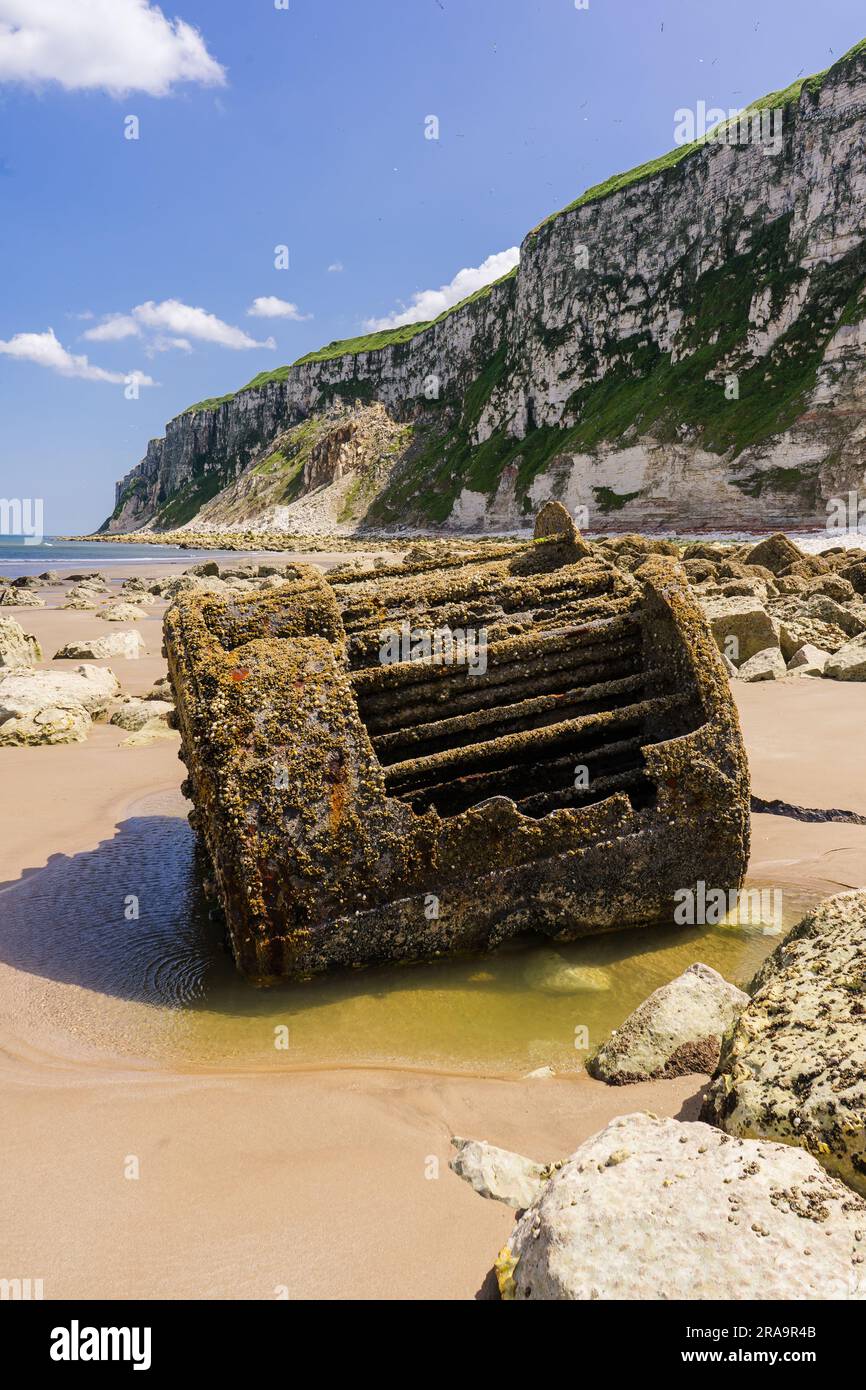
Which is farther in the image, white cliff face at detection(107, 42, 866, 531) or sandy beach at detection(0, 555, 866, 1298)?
white cliff face at detection(107, 42, 866, 531)

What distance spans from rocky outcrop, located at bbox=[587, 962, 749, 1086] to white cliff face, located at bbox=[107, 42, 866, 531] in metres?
51.5

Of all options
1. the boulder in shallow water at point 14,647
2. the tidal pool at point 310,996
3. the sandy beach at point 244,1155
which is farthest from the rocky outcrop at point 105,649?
the sandy beach at point 244,1155

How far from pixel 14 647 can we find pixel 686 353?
67438 millimetres

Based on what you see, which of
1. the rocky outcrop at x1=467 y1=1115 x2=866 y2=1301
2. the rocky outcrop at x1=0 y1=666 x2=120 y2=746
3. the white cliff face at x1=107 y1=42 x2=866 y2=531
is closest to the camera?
the rocky outcrop at x1=467 y1=1115 x2=866 y2=1301

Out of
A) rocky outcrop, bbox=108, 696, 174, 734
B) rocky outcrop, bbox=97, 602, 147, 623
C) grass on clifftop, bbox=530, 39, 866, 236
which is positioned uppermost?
grass on clifftop, bbox=530, 39, 866, 236

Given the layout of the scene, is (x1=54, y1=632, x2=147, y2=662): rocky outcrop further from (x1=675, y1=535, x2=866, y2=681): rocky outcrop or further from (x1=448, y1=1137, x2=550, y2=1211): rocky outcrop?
(x1=448, y1=1137, x2=550, y2=1211): rocky outcrop

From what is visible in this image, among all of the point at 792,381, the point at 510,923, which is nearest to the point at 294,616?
the point at 510,923

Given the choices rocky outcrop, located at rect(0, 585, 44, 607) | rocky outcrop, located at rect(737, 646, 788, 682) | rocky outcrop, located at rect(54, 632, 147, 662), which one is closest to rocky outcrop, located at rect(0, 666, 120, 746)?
rocky outcrop, located at rect(54, 632, 147, 662)

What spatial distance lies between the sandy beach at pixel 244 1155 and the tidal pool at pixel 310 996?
31mm

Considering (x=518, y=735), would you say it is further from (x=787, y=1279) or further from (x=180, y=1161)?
(x=787, y=1279)

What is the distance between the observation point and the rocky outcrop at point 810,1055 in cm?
243

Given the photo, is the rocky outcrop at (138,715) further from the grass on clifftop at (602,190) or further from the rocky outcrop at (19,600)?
the grass on clifftop at (602,190)

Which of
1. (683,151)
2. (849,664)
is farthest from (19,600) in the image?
(683,151)

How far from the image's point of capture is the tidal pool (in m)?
3.73
